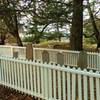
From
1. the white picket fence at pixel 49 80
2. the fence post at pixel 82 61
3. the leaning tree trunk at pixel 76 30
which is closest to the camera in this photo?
the white picket fence at pixel 49 80

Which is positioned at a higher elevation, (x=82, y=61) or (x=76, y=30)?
(x=76, y=30)

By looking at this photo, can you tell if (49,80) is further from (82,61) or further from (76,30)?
(76,30)

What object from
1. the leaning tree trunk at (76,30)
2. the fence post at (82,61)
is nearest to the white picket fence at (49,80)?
the fence post at (82,61)

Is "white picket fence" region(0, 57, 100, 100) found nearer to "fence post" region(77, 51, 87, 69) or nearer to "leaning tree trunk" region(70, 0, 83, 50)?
"fence post" region(77, 51, 87, 69)

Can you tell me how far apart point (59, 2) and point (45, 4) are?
92cm

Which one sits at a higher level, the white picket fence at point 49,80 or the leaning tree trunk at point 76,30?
the leaning tree trunk at point 76,30

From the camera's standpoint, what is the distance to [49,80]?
8070 mm

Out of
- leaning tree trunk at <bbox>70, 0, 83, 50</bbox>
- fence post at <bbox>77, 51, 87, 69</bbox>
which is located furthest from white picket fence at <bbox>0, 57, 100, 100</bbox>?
leaning tree trunk at <bbox>70, 0, 83, 50</bbox>

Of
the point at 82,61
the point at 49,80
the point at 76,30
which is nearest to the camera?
the point at 49,80

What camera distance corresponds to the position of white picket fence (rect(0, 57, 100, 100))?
690 centimetres

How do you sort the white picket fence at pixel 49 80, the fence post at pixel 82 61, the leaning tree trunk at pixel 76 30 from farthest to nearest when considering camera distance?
the leaning tree trunk at pixel 76 30
the fence post at pixel 82 61
the white picket fence at pixel 49 80

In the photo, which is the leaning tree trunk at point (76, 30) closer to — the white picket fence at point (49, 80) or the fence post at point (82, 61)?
the fence post at point (82, 61)

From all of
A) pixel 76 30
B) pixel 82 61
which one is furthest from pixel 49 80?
pixel 76 30

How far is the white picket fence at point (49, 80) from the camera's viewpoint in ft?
22.6
